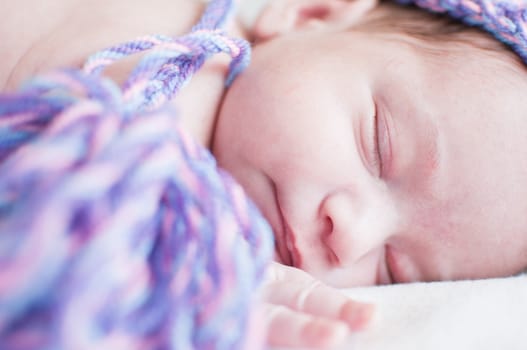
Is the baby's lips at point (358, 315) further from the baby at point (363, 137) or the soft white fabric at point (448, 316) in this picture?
the baby at point (363, 137)

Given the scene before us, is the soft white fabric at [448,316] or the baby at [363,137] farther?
the baby at [363,137]

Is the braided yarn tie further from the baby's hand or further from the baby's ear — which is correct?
the baby's ear

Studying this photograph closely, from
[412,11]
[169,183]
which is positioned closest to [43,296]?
[169,183]

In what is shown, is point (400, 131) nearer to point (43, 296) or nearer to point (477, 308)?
point (477, 308)

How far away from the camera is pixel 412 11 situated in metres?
1.21

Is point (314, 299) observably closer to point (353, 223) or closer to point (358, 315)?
point (358, 315)

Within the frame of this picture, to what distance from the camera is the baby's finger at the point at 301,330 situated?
0.56 meters

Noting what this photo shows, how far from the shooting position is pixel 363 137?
37.5 inches


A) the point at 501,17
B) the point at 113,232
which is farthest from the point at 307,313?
the point at 501,17

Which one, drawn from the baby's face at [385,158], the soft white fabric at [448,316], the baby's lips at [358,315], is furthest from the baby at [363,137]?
the baby's lips at [358,315]

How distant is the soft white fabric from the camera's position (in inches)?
25.2

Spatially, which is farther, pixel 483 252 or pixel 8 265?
pixel 483 252

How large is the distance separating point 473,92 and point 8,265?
0.79 metres

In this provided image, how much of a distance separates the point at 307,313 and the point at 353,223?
0.88 ft
